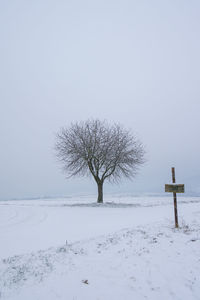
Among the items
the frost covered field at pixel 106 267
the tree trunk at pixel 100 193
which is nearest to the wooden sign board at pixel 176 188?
the frost covered field at pixel 106 267

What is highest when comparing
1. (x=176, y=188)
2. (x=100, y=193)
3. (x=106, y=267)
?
(x=176, y=188)

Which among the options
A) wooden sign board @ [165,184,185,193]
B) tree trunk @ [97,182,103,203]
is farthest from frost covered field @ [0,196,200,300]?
tree trunk @ [97,182,103,203]

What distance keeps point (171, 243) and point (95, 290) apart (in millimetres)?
3789

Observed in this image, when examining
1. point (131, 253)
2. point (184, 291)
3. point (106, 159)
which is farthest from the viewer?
point (106, 159)

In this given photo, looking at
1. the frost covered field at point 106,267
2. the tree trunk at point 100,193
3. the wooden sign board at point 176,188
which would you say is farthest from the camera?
the tree trunk at point 100,193

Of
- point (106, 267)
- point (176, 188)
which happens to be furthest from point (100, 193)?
point (106, 267)

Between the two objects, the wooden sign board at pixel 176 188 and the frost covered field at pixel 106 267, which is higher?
the wooden sign board at pixel 176 188

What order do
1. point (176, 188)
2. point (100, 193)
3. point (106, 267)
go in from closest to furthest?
point (106, 267), point (176, 188), point (100, 193)

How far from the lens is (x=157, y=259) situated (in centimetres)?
575

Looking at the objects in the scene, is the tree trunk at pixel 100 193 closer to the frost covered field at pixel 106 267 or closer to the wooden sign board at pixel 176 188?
the wooden sign board at pixel 176 188

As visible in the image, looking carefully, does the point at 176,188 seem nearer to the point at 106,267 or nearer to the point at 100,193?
the point at 106,267

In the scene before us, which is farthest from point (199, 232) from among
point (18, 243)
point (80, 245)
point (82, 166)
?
point (82, 166)

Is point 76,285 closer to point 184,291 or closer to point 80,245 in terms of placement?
point 184,291

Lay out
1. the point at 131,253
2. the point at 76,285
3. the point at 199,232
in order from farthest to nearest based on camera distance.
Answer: the point at 199,232
the point at 131,253
the point at 76,285
